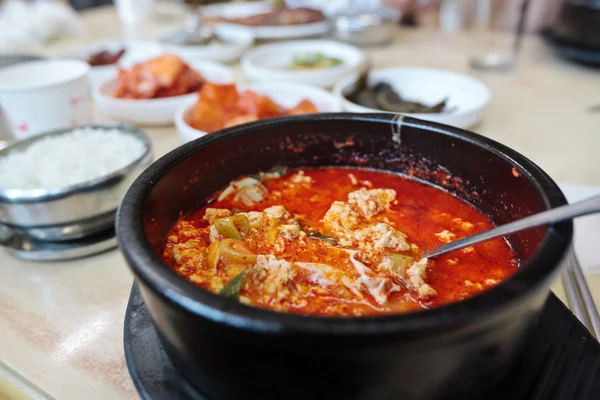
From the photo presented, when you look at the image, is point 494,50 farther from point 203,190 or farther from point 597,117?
point 203,190

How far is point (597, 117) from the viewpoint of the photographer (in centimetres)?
241

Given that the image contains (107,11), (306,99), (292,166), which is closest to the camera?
(292,166)

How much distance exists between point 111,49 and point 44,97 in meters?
1.50

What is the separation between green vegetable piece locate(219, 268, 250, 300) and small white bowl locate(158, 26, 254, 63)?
2570 mm

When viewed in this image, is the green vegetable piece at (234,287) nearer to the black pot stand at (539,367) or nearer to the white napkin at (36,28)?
the black pot stand at (539,367)

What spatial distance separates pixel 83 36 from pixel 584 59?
12.9 ft

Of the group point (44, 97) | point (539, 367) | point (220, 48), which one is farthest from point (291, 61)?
point (539, 367)

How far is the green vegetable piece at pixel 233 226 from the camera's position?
1.17 m

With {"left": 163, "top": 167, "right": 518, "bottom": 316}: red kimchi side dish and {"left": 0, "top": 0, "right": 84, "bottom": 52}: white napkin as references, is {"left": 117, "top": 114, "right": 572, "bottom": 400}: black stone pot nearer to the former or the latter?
{"left": 163, "top": 167, "right": 518, "bottom": 316}: red kimchi side dish

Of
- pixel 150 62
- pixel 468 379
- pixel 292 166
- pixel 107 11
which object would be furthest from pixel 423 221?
pixel 107 11

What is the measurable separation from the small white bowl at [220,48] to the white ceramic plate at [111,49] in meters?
0.11

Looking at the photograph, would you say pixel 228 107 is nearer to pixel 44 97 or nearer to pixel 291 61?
pixel 44 97

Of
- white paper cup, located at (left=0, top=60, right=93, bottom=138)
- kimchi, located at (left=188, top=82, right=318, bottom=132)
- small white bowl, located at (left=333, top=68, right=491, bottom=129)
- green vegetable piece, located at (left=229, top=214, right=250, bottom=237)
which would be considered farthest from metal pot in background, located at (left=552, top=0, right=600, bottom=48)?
white paper cup, located at (left=0, top=60, right=93, bottom=138)

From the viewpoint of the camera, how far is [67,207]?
1.48 m
